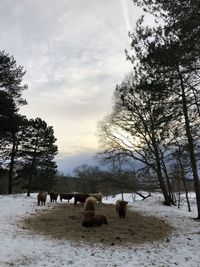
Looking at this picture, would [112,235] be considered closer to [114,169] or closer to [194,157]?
[194,157]

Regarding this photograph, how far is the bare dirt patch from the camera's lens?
1575 cm

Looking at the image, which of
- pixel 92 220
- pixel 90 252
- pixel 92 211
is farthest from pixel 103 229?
pixel 90 252

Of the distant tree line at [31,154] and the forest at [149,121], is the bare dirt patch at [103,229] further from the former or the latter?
the distant tree line at [31,154]

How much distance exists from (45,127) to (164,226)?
93.3ft

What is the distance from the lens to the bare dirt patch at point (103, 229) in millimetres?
15750

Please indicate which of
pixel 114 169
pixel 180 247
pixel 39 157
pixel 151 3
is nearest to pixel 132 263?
pixel 180 247

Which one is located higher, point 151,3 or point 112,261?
point 151,3

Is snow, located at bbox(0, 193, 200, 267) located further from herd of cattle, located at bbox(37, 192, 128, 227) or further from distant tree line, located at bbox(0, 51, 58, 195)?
distant tree line, located at bbox(0, 51, 58, 195)

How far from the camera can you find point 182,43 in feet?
48.6

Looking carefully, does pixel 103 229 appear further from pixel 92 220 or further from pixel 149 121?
pixel 149 121

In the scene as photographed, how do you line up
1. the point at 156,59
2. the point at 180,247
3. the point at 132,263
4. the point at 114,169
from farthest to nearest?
the point at 114,169
the point at 156,59
the point at 180,247
the point at 132,263

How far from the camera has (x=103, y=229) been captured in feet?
57.7

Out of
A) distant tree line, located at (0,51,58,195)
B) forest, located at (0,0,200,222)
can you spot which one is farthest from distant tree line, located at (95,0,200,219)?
distant tree line, located at (0,51,58,195)

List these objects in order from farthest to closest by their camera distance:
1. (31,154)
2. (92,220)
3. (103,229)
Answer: (31,154)
(92,220)
(103,229)
